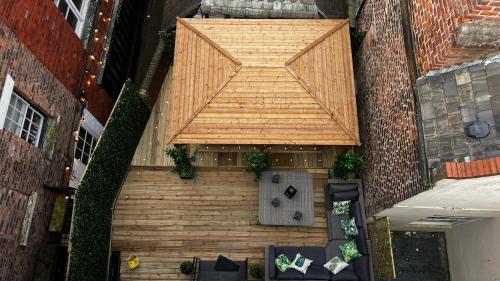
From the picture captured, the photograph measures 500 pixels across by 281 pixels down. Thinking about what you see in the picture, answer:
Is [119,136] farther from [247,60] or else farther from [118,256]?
[247,60]

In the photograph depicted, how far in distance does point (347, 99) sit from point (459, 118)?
3.61 m

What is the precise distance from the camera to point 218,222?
11883 mm

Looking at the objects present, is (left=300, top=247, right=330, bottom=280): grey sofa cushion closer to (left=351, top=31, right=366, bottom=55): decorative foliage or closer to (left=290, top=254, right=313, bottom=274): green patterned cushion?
(left=290, top=254, right=313, bottom=274): green patterned cushion

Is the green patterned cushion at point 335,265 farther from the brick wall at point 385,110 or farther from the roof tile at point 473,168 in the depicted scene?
the roof tile at point 473,168

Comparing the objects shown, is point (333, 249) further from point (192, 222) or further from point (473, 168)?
point (473, 168)

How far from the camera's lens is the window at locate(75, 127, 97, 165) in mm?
11773

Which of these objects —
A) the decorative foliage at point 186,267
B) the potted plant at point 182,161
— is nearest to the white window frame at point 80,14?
the potted plant at point 182,161

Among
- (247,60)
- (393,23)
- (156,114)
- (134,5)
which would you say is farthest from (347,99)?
(134,5)

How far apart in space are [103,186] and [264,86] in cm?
545

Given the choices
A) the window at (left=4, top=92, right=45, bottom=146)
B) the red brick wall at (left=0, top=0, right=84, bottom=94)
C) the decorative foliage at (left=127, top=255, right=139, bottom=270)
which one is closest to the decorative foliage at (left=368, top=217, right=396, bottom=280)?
the decorative foliage at (left=127, top=255, right=139, bottom=270)

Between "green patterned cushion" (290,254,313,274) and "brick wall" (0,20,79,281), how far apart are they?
6658mm

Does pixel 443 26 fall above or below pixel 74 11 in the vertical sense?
below

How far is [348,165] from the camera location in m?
11.1

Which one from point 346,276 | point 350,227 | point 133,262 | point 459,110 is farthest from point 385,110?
point 133,262
